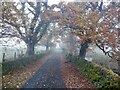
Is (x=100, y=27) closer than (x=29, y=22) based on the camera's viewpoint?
Yes

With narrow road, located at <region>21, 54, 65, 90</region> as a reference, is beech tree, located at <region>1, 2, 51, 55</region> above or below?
above

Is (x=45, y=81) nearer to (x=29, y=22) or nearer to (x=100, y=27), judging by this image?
(x=100, y=27)

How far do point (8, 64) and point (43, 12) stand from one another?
56.3 ft

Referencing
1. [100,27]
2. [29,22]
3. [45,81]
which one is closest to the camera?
[45,81]

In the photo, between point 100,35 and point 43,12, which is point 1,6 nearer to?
point 100,35

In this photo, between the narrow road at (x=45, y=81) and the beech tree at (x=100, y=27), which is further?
the beech tree at (x=100, y=27)

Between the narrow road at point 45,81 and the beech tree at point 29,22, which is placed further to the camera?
the beech tree at point 29,22

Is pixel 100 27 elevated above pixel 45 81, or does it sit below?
above

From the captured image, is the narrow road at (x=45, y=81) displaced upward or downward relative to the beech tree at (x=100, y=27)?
downward

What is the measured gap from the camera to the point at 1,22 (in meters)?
27.1

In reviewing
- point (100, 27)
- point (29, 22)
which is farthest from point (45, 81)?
point (29, 22)

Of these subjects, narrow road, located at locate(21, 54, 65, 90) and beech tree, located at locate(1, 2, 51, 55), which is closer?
narrow road, located at locate(21, 54, 65, 90)

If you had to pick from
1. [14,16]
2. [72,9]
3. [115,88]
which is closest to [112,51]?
[72,9]

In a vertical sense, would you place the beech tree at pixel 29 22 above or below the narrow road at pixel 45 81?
above
